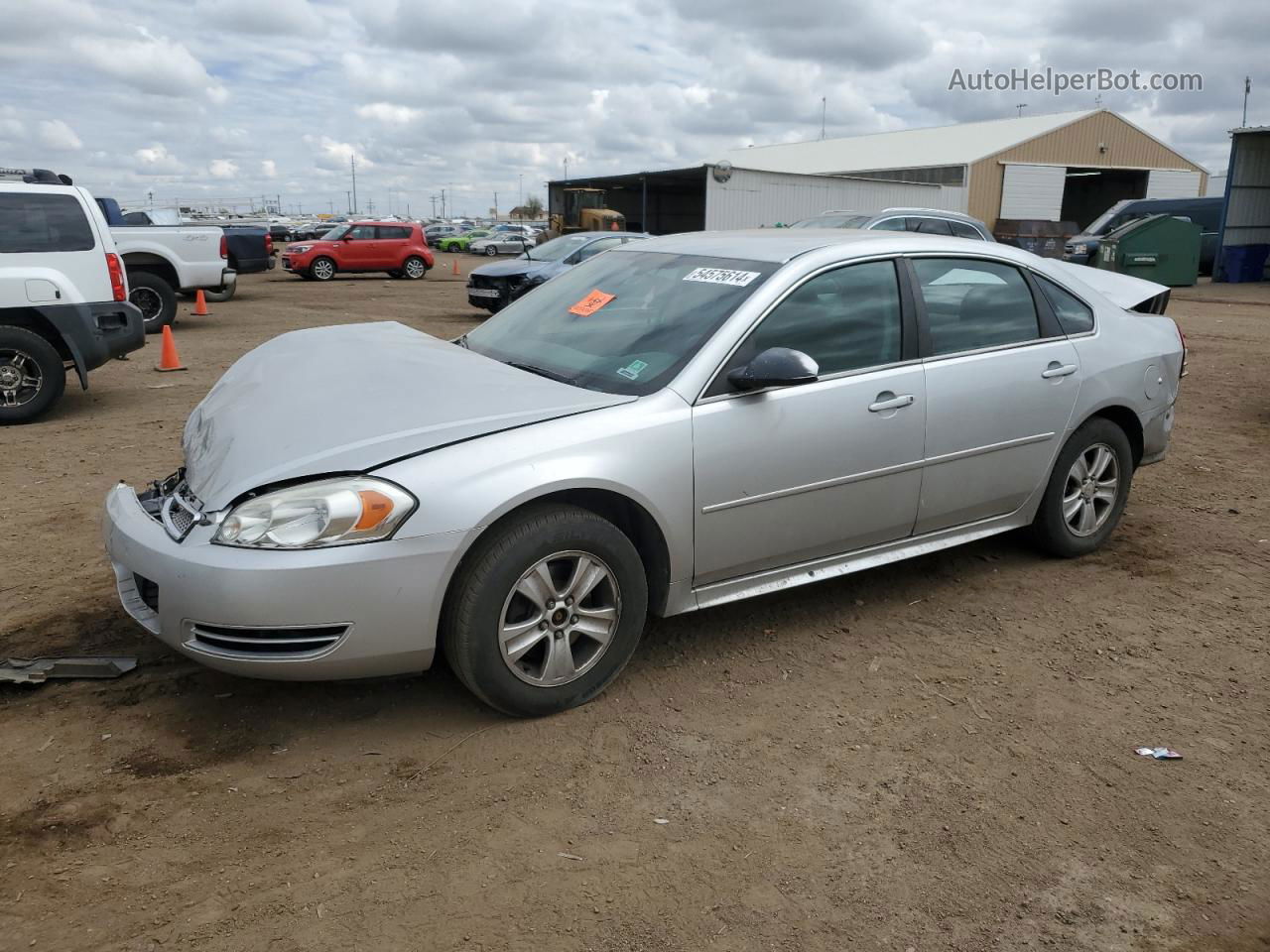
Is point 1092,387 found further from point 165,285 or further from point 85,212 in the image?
point 165,285

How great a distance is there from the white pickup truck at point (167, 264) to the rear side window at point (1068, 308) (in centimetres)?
1278

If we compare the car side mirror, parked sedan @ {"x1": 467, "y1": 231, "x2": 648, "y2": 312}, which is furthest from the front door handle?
parked sedan @ {"x1": 467, "y1": 231, "x2": 648, "y2": 312}

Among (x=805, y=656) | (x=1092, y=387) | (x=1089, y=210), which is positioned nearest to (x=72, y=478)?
(x=805, y=656)

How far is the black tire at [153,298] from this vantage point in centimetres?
1417

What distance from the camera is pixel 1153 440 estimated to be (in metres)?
5.11

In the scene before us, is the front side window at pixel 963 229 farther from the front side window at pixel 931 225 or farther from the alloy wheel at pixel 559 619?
the alloy wheel at pixel 559 619

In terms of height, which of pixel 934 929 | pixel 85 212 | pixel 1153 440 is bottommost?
pixel 934 929

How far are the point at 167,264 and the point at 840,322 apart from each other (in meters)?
13.7

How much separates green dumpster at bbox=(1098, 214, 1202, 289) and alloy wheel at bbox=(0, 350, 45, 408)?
21.3 metres

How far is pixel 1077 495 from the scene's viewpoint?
4863mm

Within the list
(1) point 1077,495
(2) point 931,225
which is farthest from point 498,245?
(1) point 1077,495

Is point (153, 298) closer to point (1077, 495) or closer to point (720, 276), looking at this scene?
point (720, 276)

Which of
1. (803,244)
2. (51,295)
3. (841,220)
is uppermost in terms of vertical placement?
(841,220)

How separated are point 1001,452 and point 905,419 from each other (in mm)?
646
